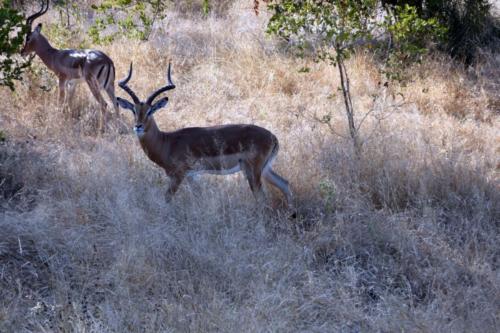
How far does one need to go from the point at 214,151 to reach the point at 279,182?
2.15 ft

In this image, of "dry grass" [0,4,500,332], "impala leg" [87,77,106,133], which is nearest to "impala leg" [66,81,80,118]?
"dry grass" [0,4,500,332]

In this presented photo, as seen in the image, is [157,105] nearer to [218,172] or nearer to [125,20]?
[218,172]

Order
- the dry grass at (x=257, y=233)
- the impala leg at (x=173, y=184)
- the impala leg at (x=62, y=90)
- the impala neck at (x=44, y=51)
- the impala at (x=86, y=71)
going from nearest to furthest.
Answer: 1. the dry grass at (x=257, y=233)
2. the impala leg at (x=173, y=184)
3. the impala leg at (x=62, y=90)
4. the impala at (x=86, y=71)
5. the impala neck at (x=44, y=51)

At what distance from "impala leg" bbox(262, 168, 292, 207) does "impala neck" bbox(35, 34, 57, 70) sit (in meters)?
4.65

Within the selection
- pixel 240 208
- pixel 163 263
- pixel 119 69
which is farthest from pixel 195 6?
pixel 163 263

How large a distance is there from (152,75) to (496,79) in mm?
4980

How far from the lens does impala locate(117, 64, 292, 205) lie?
21.3 ft

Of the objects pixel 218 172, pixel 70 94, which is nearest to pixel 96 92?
pixel 70 94

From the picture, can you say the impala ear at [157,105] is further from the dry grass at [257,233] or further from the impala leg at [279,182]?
the impala leg at [279,182]

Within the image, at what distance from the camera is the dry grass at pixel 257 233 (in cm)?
446

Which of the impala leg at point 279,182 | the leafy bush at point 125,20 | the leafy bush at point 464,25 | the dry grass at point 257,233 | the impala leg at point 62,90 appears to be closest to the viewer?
the dry grass at point 257,233

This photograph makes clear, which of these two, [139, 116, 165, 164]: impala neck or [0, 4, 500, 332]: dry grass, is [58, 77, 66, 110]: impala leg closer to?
[0, 4, 500, 332]: dry grass

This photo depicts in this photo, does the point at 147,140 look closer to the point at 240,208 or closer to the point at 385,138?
the point at 240,208

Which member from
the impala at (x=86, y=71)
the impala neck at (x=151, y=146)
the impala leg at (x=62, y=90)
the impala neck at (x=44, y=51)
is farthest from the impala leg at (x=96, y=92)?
the impala neck at (x=151, y=146)
